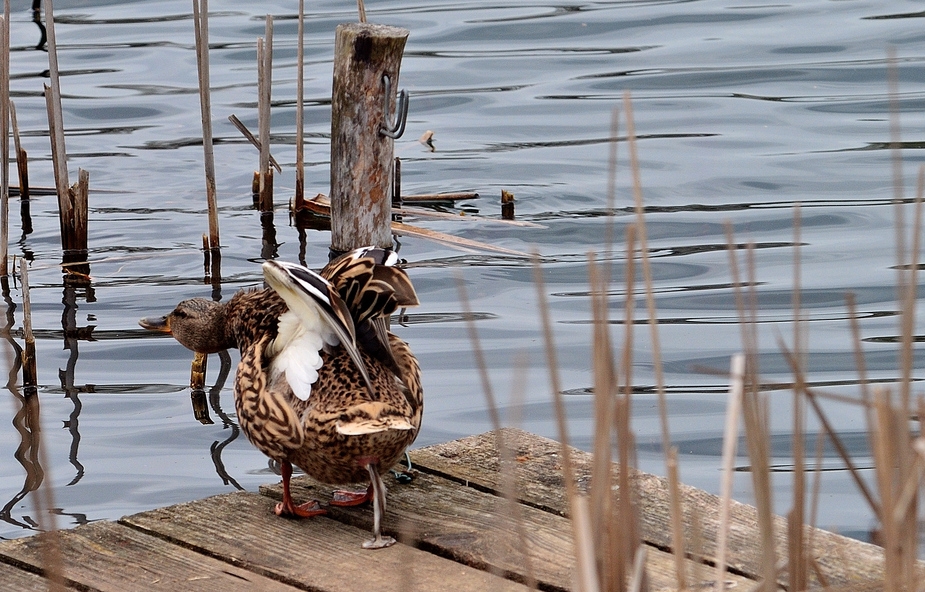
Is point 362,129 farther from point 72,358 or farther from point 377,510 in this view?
point 377,510

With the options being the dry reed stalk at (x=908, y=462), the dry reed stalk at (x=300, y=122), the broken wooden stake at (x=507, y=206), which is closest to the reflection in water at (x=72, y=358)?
the dry reed stalk at (x=300, y=122)

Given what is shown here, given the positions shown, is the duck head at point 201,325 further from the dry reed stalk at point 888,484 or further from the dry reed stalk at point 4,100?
the dry reed stalk at point 888,484

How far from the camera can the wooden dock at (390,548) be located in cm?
333

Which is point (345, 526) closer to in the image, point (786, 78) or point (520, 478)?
point (520, 478)

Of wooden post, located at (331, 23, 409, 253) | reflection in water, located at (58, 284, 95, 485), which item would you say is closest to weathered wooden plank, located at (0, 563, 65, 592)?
reflection in water, located at (58, 284, 95, 485)

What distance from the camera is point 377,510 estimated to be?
11.8 feet

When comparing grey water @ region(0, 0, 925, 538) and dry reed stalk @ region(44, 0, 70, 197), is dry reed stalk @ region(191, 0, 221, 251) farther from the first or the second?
dry reed stalk @ region(44, 0, 70, 197)

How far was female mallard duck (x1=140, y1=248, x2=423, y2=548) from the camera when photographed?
3.59m

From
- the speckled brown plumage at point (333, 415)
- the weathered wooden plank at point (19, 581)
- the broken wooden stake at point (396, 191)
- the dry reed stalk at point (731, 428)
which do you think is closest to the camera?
the dry reed stalk at point (731, 428)

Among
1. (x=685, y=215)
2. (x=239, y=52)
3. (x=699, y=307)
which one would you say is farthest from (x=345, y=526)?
(x=239, y=52)

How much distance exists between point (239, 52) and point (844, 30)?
6.27m

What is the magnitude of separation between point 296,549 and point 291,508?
0.79 feet

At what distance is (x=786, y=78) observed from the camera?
12.7m

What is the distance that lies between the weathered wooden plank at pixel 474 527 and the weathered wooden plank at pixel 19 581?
832 millimetres
